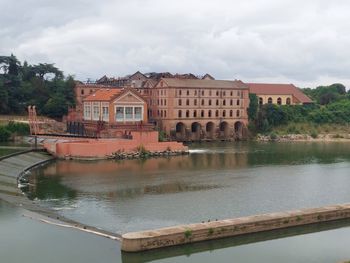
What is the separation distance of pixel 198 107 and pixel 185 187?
1569 inches

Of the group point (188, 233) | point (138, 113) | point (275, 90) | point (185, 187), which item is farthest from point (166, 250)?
point (275, 90)

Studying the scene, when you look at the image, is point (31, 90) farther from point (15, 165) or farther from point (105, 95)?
point (15, 165)

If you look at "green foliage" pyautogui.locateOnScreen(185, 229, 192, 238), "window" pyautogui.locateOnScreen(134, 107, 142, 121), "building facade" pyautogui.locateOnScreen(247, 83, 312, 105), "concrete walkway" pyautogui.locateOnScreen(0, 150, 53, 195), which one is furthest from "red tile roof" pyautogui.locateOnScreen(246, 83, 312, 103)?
"green foliage" pyautogui.locateOnScreen(185, 229, 192, 238)

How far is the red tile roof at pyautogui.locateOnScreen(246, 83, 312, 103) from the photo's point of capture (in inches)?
3638

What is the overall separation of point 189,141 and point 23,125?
23.8 metres

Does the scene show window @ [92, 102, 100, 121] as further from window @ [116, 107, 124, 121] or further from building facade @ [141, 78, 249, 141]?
building facade @ [141, 78, 249, 141]

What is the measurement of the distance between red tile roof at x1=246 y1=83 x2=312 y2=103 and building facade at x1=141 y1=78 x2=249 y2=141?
11138 mm

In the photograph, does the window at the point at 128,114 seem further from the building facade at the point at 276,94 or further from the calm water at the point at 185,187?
the building facade at the point at 276,94

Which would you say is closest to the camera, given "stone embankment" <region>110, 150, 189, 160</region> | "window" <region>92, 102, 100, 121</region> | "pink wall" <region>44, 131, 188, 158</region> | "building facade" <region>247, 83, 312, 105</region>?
"pink wall" <region>44, 131, 188, 158</region>

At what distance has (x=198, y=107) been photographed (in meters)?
77.2

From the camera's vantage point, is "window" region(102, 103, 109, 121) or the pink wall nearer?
the pink wall

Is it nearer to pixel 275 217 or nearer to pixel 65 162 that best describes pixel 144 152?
pixel 65 162

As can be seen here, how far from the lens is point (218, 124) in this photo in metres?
79.4

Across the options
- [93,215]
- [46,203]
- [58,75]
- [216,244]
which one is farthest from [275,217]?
[58,75]
